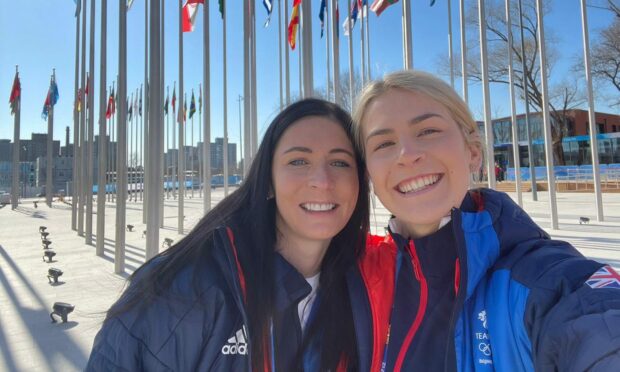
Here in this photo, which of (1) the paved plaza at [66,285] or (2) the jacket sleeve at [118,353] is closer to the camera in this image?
(2) the jacket sleeve at [118,353]

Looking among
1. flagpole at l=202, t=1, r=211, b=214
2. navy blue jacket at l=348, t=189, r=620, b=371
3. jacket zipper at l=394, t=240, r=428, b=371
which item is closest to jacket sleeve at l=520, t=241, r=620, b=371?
navy blue jacket at l=348, t=189, r=620, b=371

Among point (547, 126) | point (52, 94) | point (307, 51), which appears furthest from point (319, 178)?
point (52, 94)

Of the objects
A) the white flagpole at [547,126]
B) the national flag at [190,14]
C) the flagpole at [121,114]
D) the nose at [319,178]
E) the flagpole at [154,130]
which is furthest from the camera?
the white flagpole at [547,126]

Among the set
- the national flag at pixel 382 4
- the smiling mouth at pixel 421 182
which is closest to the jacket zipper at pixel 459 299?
the smiling mouth at pixel 421 182

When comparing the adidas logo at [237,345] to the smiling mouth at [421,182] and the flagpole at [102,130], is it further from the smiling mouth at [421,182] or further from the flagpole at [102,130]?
the flagpole at [102,130]

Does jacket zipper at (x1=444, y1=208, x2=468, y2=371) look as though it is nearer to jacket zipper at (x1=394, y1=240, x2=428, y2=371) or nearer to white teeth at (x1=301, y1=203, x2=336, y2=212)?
jacket zipper at (x1=394, y1=240, x2=428, y2=371)

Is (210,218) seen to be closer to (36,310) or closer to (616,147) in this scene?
(36,310)

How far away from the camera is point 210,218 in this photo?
1.94 meters

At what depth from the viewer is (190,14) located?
8.91 metres

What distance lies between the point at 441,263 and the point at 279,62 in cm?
1271

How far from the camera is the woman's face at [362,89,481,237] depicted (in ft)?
4.89

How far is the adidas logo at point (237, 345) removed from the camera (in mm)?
1414

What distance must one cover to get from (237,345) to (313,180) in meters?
0.82

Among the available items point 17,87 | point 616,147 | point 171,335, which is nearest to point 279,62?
point 171,335
